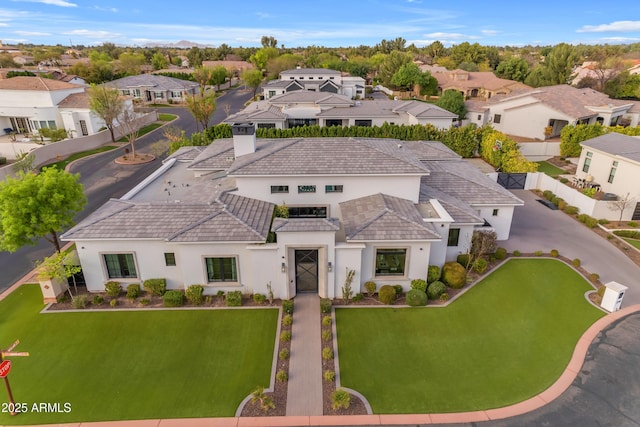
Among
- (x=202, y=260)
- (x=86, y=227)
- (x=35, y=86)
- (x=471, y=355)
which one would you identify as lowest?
(x=471, y=355)

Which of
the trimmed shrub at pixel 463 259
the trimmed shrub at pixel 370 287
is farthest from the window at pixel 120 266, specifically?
the trimmed shrub at pixel 463 259

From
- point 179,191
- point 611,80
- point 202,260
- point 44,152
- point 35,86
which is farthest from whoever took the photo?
point 611,80

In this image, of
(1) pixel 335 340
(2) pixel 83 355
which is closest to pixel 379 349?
(1) pixel 335 340

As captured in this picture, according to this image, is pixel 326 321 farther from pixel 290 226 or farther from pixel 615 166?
pixel 615 166

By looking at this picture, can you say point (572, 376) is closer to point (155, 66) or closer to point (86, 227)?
point (86, 227)

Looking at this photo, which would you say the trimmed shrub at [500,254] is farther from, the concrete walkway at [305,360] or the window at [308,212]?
the concrete walkway at [305,360]

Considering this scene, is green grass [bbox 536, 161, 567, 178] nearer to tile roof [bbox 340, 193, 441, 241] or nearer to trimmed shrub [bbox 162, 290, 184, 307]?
tile roof [bbox 340, 193, 441, 241]

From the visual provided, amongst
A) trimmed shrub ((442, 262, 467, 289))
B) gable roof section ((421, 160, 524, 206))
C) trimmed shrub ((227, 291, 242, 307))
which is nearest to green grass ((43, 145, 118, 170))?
trimmed shrub ((227, 291, 242, 307))
